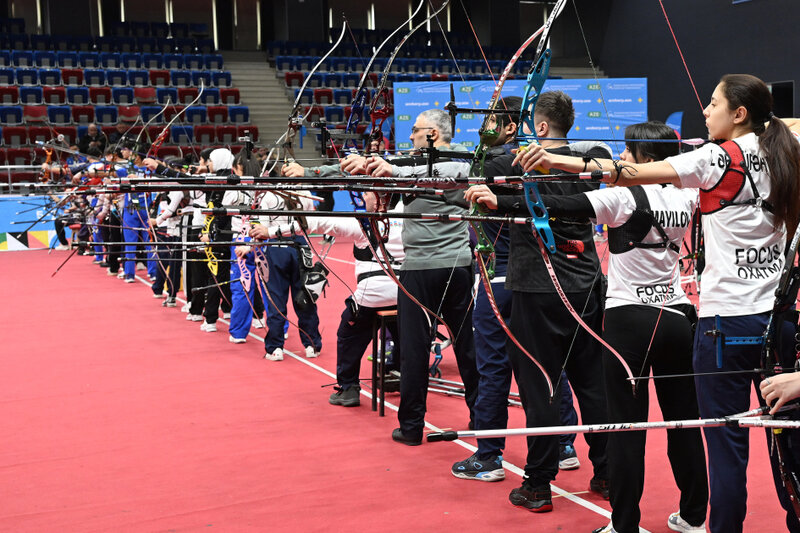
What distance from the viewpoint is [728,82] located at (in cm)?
206

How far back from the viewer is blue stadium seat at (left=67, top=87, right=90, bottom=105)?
14938mm

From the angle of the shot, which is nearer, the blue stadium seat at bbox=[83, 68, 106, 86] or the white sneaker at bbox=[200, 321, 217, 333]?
the white sneaker at bbox=[200, 321, 217, 333]

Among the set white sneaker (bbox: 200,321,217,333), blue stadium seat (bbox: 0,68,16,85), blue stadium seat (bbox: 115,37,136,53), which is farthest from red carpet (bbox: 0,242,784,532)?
blue stadium seat (bbox: 115,37,136,53)

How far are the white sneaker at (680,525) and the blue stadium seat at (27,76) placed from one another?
15056mm

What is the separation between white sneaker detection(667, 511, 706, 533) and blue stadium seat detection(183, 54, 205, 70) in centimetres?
1586

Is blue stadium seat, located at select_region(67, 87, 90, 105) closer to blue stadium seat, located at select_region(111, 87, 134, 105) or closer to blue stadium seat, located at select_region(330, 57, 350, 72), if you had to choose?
blue stadium seat, located at select_region(111, 87, 134, 105)

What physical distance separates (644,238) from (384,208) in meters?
1.13

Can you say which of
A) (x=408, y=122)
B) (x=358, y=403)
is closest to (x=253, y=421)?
(x=358, y=403)

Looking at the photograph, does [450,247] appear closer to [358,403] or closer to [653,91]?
[358,403]

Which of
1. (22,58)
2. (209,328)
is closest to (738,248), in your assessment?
(209,328)

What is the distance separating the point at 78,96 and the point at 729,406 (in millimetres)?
15011

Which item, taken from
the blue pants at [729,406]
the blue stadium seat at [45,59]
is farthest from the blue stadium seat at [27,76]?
the blue pants at [729,406]

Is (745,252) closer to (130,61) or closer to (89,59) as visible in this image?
(130,61)

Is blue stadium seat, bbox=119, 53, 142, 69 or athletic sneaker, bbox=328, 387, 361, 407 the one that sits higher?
blue stadium seat, bbox=119, 53, 142, 69
